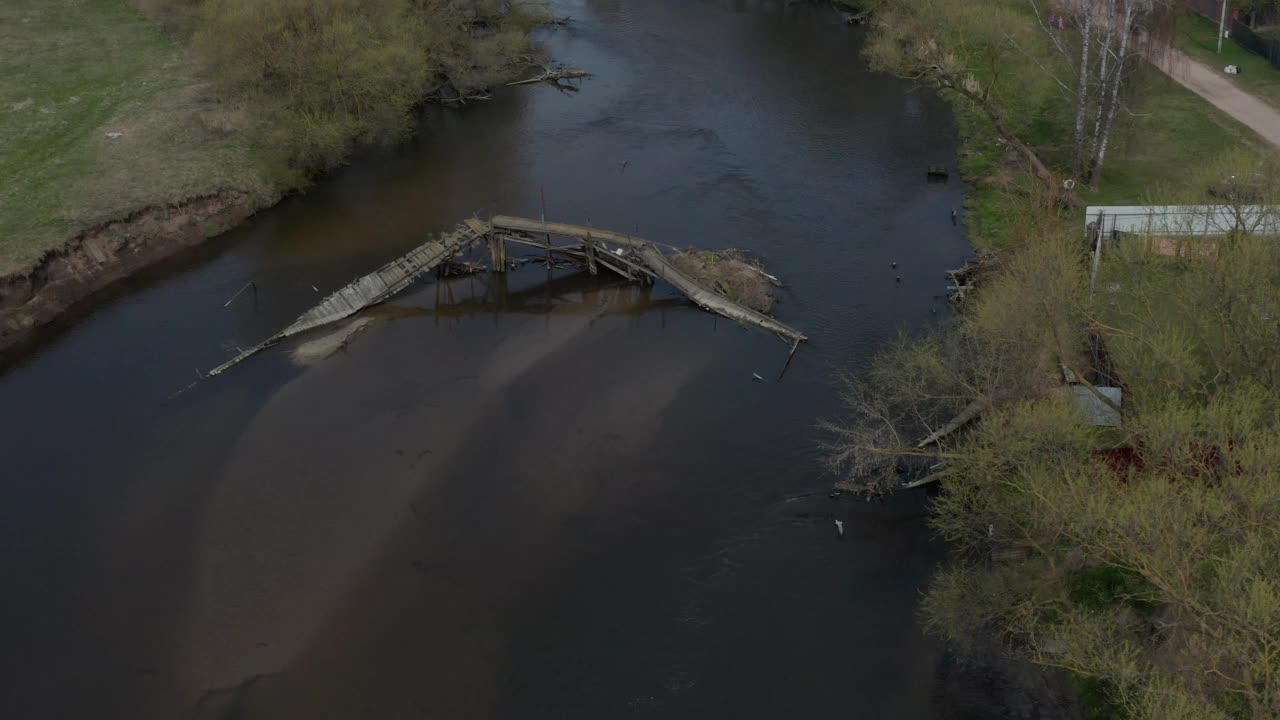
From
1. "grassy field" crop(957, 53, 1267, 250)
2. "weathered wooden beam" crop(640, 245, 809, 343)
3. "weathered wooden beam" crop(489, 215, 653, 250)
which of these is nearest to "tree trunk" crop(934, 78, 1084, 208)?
"grassy field" crop(957, 53, 1267, 250)

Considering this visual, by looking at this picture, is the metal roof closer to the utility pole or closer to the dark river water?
the dark river water

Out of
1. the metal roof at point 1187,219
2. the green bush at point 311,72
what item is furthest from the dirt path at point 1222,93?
the green bush at point 311,72

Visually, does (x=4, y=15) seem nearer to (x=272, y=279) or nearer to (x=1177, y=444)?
(x=272, y=279)

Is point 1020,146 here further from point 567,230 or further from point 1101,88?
point 567,230

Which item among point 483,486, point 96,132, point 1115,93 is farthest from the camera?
point 96,132

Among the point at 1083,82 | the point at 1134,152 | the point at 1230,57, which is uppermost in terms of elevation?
the point at 1083,82

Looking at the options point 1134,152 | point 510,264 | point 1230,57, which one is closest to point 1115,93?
point 1134,152
